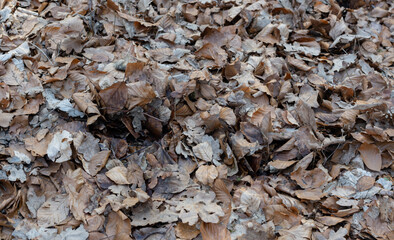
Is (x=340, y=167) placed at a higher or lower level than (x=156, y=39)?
lower

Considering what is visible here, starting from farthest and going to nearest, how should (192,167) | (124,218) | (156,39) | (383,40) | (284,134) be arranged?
1. (383,40)
2. (156,39)
3. (284,134)
4. (192,167)
5. (124,218)

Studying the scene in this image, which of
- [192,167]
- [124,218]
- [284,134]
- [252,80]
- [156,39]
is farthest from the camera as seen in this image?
[156,39]

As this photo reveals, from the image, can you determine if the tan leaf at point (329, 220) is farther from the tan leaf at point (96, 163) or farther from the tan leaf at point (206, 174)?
the tan leaf at point (96, 163)

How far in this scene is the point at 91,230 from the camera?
193cm

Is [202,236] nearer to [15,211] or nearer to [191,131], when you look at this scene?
[191,131]

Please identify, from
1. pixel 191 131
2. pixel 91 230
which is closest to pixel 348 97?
pixel 191 131

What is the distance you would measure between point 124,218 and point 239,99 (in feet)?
4.10

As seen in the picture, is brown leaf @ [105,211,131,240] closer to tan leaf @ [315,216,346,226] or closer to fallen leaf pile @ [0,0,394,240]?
fallen leaf pile @ [0,0,394,240]

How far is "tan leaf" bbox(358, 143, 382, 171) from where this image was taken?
2.41 metres

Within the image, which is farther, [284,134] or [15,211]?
[284,134]

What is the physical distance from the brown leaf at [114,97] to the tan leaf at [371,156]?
178 cm

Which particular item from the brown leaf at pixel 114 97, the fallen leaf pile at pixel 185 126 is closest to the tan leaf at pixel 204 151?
the fallen leaf pile at pixel 185 126

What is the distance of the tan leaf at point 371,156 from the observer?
241 centimetres

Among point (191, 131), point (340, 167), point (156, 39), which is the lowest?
point (340, 167)
